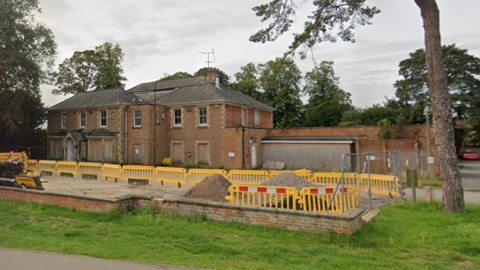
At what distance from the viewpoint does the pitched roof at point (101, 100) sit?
100ft

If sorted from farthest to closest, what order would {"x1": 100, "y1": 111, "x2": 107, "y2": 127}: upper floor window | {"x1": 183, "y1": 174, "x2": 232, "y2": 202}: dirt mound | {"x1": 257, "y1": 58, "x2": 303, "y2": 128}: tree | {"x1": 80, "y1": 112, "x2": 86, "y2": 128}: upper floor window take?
{"x1": 257, "y1": 58, "x2": 303, "y2": 128}: tree < {"x1": 80, "y1": 112, "x2": 86, "y2": 128}: upper floor window < {"x1": 100, "y1": 111, "x2": 107, "y2": 127}: upper floor window < {"x1": 183, "y1": 174, "x2": 232, "y2": 202}: dirt mound

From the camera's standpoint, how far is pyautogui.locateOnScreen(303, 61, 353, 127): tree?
55188 mm

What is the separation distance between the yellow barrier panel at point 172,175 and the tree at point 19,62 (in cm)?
2339

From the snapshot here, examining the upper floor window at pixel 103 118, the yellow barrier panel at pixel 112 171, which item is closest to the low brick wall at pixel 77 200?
the yellow barrier panel at pixel 112 171

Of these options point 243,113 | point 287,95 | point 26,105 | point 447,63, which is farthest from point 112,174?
point 447,63

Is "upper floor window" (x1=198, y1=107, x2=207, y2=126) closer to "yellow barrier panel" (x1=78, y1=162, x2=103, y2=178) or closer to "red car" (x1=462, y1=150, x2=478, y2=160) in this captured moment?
"yellow barrier panel" (x1=78, y1=162, x2=103, y2=178)

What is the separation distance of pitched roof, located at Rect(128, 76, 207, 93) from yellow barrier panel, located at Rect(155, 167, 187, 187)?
21.8m

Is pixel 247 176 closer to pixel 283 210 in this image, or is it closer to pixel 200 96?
pixel 283 210

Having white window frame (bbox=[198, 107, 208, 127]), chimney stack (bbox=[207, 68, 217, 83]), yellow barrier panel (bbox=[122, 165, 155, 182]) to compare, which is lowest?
yellow barrier panel (bbox=[122, 165, 155, 182])

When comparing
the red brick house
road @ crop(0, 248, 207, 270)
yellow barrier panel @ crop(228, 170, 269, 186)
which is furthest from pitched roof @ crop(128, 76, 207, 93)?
road @ crop(0, 248, 207, 270)

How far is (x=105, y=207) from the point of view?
9523 millimetres

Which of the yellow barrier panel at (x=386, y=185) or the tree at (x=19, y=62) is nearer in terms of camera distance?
the yellow barrier panel at (x=386, y=185)

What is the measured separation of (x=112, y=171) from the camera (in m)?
18.7

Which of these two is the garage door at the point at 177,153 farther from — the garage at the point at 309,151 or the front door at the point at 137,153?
the garage at the point at 309,151
